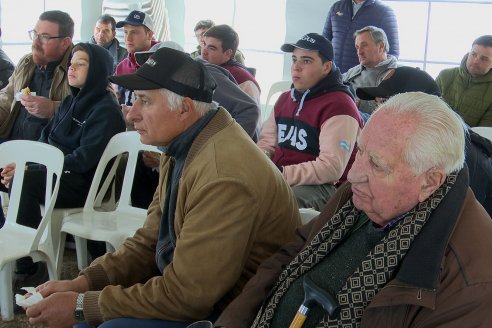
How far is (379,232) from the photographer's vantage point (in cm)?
134

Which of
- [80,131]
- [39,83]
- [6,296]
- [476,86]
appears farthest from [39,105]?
[476,86]

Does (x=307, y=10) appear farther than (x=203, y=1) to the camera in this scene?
No

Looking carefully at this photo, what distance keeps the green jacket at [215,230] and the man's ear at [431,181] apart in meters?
0.44

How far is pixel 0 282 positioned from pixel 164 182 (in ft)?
3.74

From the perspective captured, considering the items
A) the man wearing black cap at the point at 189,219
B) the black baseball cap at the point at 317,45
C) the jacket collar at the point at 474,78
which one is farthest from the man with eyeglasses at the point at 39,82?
the jacket collar at the point at 474,78

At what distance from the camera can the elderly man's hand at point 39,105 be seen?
339 cm

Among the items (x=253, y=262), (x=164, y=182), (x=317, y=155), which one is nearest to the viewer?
(x=253, y=262)

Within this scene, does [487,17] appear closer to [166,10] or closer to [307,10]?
[307,10]

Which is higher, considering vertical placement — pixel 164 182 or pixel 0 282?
pixel 164 182

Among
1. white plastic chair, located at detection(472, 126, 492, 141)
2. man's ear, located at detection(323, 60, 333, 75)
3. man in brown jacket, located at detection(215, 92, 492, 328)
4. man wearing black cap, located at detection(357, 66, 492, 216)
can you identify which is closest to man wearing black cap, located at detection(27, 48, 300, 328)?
man in brown jacket, located at detection(215, 92, 492, 328)

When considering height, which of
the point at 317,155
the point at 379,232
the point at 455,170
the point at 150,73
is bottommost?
the point at 317,155

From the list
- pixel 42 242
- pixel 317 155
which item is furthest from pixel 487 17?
pixel 42 242

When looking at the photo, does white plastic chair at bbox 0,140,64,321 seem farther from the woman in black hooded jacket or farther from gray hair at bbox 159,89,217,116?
gray hair at bbox 159,89,217,116

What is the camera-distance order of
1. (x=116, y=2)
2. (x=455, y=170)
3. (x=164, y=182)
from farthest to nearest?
(x=116, y=2) → (x=164, y=182) → (x=455, y=170)
